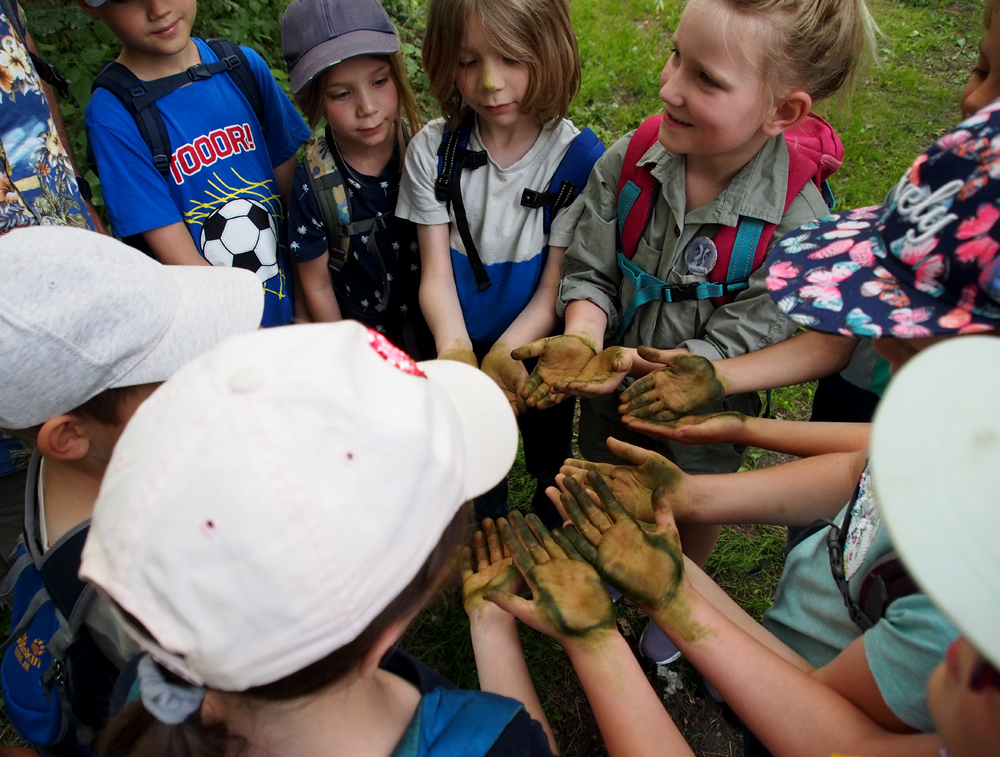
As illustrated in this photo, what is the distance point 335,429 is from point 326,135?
6.53 feet

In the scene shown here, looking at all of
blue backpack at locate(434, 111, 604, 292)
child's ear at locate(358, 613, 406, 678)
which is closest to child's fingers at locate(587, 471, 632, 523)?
child's ear at locate(358, 613, 406, 678)

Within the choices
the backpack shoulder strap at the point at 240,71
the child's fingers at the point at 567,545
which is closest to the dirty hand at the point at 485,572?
the child's fingers at the point at 567,545

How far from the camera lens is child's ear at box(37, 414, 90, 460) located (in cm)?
126

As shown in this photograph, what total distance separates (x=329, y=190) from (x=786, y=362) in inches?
70.8

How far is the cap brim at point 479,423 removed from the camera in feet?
3.82

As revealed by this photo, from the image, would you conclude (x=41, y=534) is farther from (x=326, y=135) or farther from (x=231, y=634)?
(x=326, y=135)

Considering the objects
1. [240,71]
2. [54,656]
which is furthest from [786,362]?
[240,71]

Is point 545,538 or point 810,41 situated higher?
point 810,41

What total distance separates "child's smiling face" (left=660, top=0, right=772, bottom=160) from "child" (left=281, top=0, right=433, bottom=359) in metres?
1.13

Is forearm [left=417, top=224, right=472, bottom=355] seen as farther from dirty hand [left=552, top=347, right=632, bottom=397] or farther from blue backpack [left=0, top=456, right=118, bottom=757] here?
blue backpack [left=0, top=456, right=118, bottom=757]

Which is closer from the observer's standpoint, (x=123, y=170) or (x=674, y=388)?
(x=674, y=388)

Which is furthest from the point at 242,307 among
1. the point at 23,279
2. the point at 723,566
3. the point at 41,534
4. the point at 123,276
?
the point at 723,566

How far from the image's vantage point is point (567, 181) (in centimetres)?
230

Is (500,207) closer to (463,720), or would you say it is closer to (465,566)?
(465,566)
